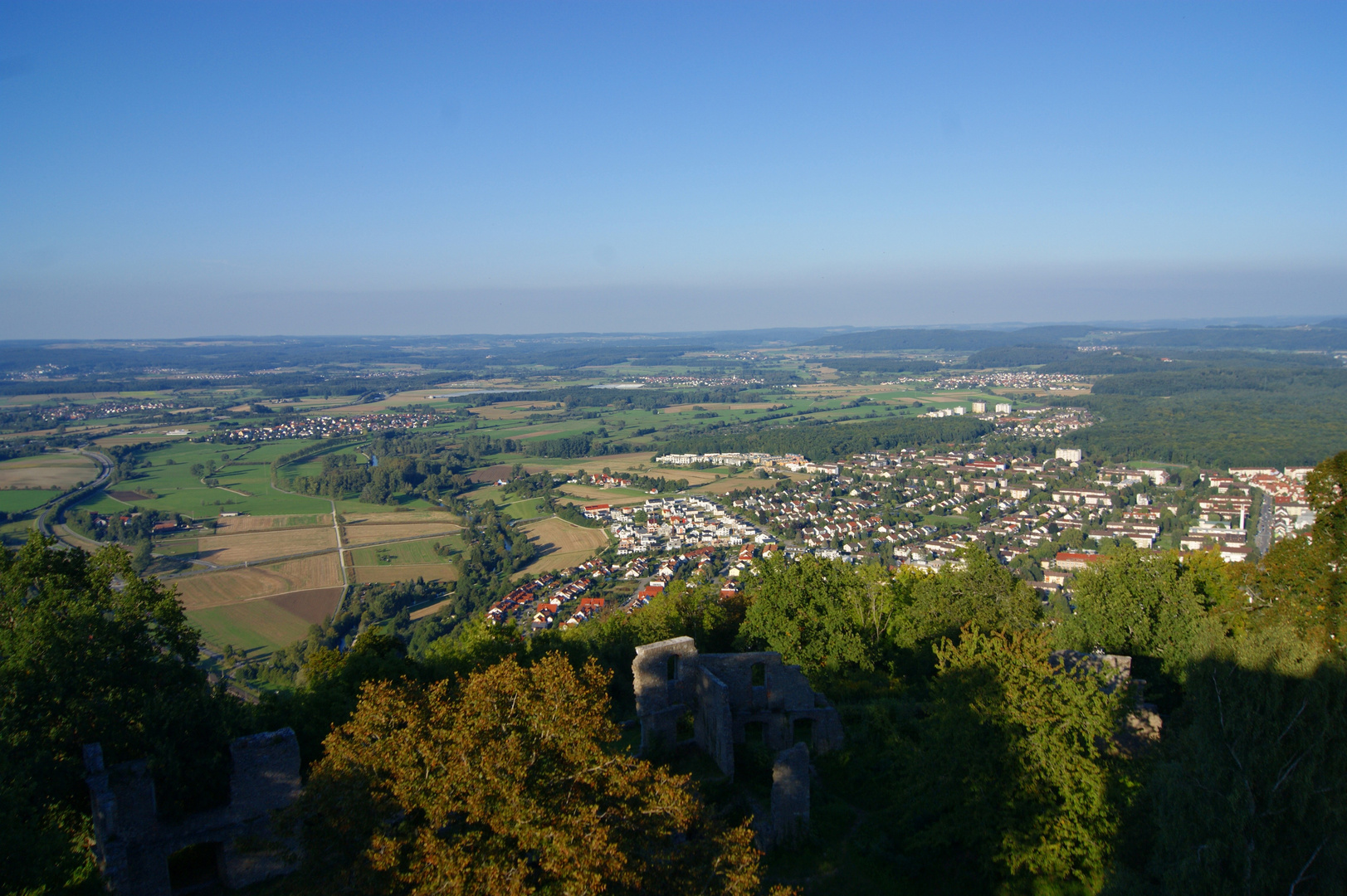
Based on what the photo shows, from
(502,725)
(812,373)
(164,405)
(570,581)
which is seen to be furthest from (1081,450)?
(164,405)

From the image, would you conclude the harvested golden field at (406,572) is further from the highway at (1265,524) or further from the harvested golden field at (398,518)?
the highway at (1265,524)

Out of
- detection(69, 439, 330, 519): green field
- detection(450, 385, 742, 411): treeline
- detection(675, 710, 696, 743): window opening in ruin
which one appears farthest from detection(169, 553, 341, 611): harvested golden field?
detection(450, 385, 742, 411): treeline

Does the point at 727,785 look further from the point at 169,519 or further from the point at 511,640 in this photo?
the point at 169,519

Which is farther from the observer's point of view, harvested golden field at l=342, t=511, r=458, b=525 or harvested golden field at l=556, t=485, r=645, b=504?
harvested golden field at l=556, t=485, r=645, b=504

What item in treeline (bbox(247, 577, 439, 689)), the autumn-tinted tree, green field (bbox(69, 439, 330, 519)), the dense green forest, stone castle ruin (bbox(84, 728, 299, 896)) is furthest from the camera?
green field (bbox(69, 439, 330, 519))

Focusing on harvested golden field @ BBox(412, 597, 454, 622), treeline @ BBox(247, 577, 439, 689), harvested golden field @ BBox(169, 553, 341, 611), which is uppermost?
harvested golden field @ BBox(169, 553, 341, 611)

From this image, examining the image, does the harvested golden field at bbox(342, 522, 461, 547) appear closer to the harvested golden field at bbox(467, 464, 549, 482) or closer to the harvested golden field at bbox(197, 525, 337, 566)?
the harvested golden field at bbox(197, 525, 337, 566)
